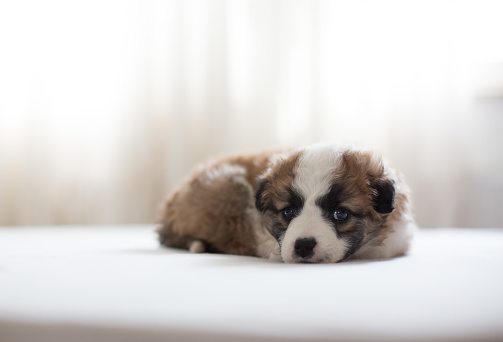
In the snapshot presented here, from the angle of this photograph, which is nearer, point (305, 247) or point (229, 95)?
point (305, 247)

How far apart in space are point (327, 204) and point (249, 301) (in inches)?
29.8

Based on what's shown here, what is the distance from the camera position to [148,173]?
12.2 ft

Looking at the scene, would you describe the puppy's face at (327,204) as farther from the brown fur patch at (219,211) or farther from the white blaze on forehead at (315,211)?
the brown fur patch at (219,211)

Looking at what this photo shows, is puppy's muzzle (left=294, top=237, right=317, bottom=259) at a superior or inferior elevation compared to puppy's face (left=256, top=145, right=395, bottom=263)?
Result: inferior

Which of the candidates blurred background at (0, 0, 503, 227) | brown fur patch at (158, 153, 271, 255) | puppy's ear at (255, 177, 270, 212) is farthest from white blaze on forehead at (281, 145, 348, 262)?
blurred background at (0, 0, 503, 227)

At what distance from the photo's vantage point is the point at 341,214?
1727 mm

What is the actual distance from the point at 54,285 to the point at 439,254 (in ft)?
4.12

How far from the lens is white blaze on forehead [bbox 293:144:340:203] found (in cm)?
173

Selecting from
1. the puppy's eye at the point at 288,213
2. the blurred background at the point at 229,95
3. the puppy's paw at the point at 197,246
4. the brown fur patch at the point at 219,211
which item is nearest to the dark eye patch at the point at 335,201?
the puppy's eye at the point at 288,213

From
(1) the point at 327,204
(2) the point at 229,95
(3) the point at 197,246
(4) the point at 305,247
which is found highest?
(2) the point at 229,95

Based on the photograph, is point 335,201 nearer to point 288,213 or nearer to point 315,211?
point 315,211

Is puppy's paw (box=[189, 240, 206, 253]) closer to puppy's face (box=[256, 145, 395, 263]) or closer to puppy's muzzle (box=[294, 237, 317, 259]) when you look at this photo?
puppy's face (box=[256, 145, 395, 263])

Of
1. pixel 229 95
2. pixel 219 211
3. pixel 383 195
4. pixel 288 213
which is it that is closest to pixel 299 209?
pixel 288 213

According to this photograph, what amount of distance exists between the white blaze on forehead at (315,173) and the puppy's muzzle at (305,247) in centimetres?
18
